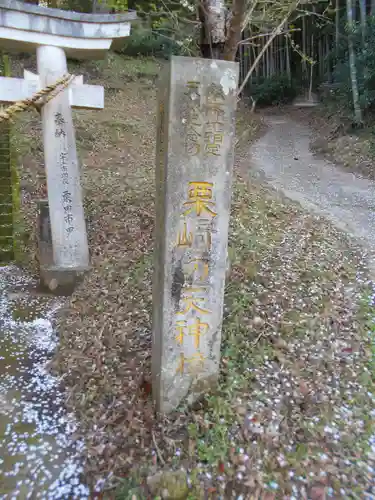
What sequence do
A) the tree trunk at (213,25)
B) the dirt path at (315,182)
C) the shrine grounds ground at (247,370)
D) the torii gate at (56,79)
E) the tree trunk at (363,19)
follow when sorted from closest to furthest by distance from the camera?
the shrine grounds ground at (247,370), the tree trunk at (213,25), the torii gate at (56,79), the dirt path at (315,182), the tree trunk at (363,19)

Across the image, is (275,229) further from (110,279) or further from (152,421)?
(152,421)

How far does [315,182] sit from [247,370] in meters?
7.01

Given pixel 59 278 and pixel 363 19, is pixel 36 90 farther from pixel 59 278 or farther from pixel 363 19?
pixel 363 19

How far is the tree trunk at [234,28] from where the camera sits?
3180 mm

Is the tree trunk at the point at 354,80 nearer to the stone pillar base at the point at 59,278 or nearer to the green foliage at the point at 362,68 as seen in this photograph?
the green foliage at the point at 362,68

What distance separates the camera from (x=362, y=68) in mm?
11555

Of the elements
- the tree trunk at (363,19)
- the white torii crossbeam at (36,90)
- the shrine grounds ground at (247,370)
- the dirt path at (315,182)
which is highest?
the tree trunk at (363,19)

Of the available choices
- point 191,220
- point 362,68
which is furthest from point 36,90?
point 362,68

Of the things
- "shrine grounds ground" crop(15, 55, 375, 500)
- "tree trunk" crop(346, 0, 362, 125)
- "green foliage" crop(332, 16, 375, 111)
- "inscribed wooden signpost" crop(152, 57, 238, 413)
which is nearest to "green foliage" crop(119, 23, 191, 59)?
"green foliage" crop(332, 16, 375, 111)

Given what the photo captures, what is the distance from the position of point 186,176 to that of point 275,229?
3.68 metres

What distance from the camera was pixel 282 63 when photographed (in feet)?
66.7

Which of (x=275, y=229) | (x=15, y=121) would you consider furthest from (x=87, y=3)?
(x=275, y=229)

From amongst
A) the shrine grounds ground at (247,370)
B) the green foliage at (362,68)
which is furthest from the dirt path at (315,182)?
the green foliage at (362,68)

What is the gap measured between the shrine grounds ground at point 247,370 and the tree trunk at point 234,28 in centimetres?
243
